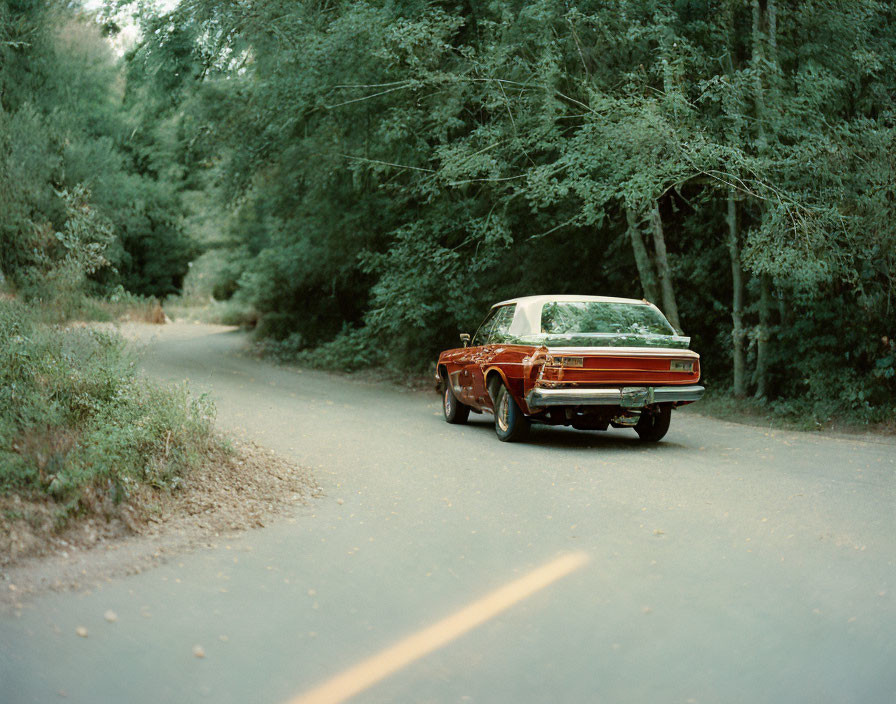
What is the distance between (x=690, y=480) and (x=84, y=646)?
5982 millimetres

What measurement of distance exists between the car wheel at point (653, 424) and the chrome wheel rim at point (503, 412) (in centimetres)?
171

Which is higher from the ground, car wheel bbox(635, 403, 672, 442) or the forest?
the forest

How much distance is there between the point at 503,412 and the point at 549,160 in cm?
761

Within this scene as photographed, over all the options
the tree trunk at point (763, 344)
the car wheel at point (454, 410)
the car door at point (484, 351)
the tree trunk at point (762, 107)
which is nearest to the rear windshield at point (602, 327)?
the car door at point (484, 351)

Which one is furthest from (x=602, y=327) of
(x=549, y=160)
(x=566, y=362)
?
(x=549, y=160)

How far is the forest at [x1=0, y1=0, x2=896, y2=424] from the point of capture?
1379cm

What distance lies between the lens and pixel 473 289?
787 inches

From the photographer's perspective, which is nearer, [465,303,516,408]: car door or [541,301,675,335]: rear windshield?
[541,301,675,335]: rear windshield

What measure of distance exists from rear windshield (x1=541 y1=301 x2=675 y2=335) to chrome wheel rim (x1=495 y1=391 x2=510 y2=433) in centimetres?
103

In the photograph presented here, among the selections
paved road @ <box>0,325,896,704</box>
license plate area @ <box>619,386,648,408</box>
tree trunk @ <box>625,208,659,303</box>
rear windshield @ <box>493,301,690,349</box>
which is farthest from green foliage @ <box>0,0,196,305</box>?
tree trunk @ <box>625,208,659,303</box>

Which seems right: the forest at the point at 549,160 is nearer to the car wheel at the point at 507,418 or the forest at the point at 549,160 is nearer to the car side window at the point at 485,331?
the car side window at the point at 485,331

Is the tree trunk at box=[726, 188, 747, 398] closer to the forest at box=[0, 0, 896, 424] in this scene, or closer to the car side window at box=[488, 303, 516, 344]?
the forest at box=[0, 0, 896, 424]

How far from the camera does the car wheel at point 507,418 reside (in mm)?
11516

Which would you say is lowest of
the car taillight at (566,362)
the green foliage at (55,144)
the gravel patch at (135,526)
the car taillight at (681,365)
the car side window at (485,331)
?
the gravel patch at (135,526)
